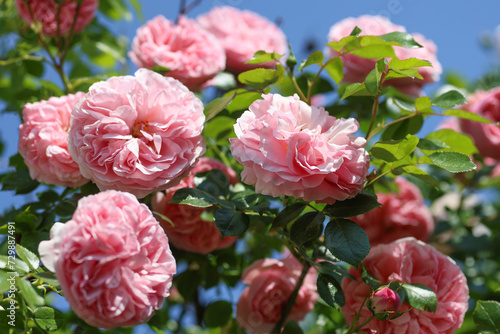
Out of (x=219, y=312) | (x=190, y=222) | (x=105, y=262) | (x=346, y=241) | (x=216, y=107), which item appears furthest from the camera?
(x=219, y=312)

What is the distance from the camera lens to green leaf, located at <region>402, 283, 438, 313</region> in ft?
2.33

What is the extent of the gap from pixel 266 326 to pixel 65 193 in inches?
15.8

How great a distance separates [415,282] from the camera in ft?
2.57

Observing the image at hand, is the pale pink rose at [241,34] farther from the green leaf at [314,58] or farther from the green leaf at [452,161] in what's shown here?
the green leaf at [452,161]

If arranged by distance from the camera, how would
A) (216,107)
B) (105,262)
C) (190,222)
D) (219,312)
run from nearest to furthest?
(105,262) < (216,107) < (190,222) < (219,312)

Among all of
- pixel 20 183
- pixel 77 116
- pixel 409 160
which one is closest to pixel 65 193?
pixel 20 183

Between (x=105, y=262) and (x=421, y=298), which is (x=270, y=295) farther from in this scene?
(x=105, y=262)

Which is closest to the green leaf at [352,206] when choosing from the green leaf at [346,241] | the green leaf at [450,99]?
the green leaf at [346,241]

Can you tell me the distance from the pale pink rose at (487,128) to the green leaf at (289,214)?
2.27ft

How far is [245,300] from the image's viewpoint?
0.96 meters

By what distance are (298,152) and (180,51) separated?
1.58 ft

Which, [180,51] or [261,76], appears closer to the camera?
[261,76]

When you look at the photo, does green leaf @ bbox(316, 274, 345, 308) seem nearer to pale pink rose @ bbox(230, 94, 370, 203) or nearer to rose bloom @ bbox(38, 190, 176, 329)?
pale pink rose @ bbox(230, 94, 370, 203)

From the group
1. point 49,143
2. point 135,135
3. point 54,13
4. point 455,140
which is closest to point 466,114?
point 455,140
